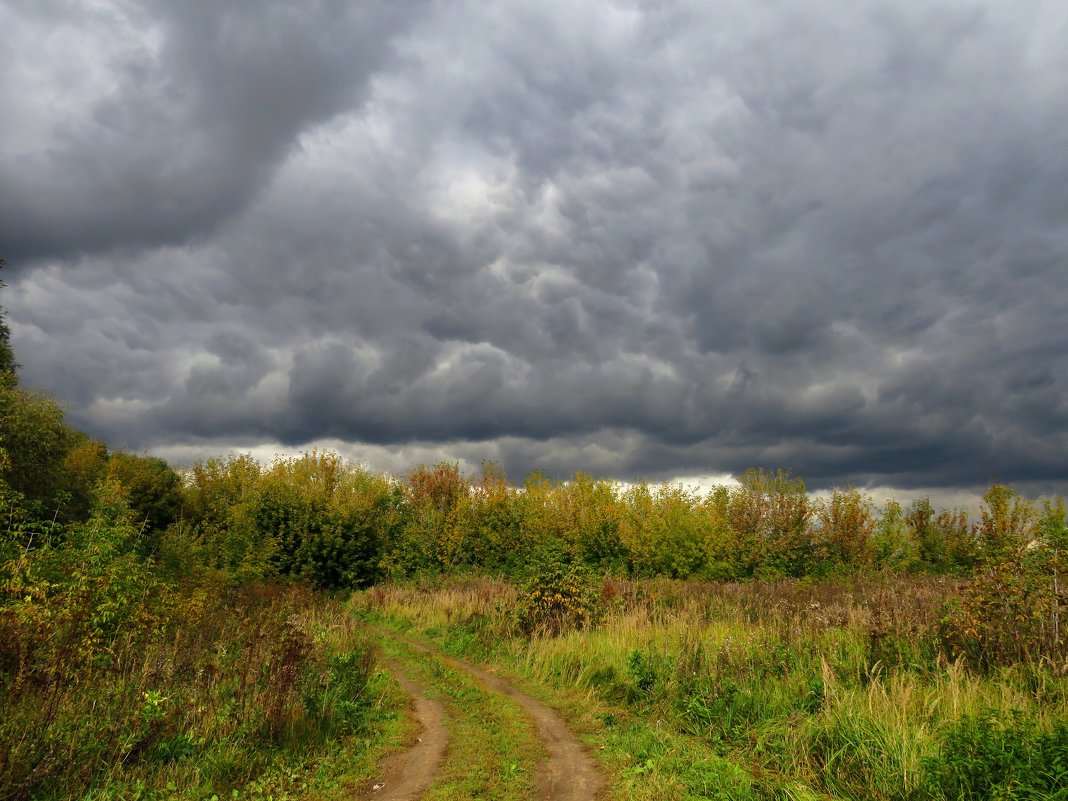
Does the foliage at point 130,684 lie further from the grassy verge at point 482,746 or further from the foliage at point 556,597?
the foliage at point 556,597

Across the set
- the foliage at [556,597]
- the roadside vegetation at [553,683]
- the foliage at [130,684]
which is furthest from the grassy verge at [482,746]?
the foliage at [556,597]

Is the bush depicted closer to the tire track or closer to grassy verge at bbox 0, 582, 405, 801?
the tire track

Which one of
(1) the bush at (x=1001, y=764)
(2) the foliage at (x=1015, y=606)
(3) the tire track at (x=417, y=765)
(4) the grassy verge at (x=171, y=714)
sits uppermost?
(2) the foliage at (x=1015, y=606)

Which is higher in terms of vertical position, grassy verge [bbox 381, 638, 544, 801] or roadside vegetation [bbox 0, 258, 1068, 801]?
roadside vegetation [bbox 0, 258, 1068, 801]

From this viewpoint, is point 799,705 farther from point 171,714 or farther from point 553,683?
point 171,714

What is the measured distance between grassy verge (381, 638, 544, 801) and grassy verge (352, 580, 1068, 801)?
1.04m

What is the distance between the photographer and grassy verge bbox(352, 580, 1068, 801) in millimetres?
6355

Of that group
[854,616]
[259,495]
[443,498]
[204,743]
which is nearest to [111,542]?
[204,743]

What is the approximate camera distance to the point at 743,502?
4584cm

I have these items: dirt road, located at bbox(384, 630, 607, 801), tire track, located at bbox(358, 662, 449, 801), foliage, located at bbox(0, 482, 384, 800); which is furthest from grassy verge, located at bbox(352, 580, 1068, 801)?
foliage, located at bbox(0, 482, 384, 800)

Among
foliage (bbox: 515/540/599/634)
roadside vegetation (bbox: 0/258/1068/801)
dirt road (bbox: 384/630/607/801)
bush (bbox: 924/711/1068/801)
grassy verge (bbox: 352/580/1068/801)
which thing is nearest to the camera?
bush (bbox: 924/711/1068/801)

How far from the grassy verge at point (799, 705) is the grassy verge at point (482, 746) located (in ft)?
3.40

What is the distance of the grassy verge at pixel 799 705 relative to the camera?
6355mm

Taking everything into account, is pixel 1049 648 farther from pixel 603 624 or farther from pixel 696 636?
pixel 603 624
